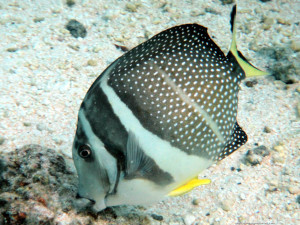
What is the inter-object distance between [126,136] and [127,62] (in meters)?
0.52

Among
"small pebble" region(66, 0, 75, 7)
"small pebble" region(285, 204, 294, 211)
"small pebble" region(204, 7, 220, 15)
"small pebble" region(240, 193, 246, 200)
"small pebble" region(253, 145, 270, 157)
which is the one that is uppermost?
"small pebble" region(204, 7, 220, 15)

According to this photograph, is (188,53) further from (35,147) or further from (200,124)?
(35,147)

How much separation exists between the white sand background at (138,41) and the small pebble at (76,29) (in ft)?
0.29

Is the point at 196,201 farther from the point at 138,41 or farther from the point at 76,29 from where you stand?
the point at 76,29

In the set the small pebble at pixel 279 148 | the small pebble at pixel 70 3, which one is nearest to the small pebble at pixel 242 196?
the small pebble at pixel 279 148

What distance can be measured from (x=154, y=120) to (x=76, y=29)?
135 inches

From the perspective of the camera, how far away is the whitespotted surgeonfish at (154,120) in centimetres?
172

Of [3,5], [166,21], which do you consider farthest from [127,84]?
[3,5]

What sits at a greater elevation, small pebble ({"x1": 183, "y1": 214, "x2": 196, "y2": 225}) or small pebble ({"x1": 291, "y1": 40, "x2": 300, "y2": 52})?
small pebble ({"x1": 291, "y1": 40, "x2": 300, "y2": 52})

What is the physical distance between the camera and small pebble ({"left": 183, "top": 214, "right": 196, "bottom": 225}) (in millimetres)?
2604

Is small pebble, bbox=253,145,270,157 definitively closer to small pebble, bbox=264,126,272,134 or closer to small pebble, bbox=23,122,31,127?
small pebble, bbox=264,126,272,134

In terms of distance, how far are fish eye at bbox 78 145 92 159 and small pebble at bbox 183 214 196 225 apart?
1.36 m

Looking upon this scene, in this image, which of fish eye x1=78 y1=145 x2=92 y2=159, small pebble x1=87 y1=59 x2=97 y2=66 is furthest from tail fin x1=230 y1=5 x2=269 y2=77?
small pebble x1=87 y1=59 x2=97 y2=66

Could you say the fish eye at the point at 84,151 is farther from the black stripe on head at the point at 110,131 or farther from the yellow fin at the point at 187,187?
the yellow fin at the point at 187,187
